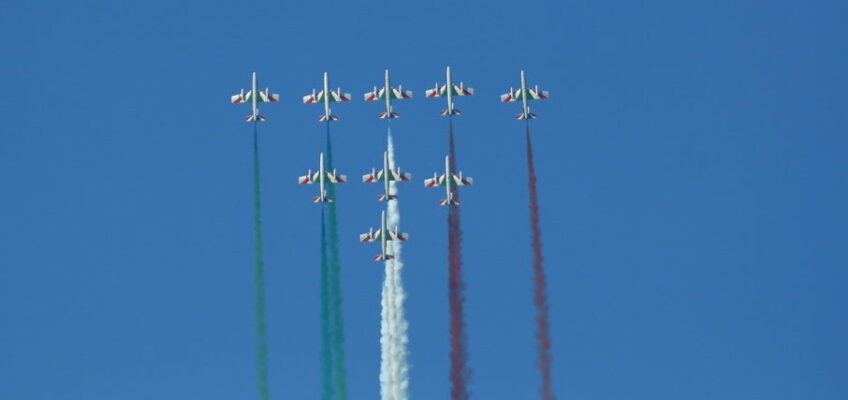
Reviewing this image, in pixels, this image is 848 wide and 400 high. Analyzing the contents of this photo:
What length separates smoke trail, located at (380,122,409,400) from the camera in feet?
331

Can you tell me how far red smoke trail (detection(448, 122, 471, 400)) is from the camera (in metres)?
99.1

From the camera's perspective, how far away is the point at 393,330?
334 feet

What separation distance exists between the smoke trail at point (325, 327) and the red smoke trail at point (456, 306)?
4.77 metres

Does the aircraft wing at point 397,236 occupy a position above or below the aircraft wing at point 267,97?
below

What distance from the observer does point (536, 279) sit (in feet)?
333

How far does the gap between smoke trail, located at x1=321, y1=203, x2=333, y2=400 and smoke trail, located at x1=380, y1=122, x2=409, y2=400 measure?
239 cm

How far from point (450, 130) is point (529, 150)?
3.61 meters

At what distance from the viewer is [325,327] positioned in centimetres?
10088

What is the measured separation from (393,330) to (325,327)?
9.46ft

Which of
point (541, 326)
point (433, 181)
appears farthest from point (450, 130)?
point (541, 326)

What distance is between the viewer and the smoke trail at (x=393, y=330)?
10088 centimetres

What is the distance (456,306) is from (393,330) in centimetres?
287

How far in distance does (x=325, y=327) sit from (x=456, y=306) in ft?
17.2

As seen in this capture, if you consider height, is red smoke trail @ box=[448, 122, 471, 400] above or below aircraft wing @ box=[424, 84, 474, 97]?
below
